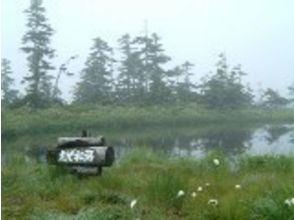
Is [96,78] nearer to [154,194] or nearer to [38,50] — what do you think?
[38,50]

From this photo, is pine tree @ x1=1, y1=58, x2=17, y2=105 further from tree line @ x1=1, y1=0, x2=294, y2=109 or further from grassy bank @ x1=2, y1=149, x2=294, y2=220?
grassy bank @ x1=2, y1=149, x2=294, y2=220

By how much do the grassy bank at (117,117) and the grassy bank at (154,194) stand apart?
20.0 m

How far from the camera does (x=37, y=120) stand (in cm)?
3195

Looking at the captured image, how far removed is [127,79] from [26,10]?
35.9 ft

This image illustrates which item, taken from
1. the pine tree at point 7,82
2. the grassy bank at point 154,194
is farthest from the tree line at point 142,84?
the grassy bank at point 154,194

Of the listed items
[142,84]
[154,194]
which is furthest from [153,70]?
[154,194]

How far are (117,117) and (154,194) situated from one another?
28971 millimetres

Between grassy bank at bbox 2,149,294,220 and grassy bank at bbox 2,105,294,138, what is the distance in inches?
786

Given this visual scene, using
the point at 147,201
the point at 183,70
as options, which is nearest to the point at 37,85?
the point at 183,70

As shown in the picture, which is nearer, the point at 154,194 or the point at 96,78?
the point at 154,194

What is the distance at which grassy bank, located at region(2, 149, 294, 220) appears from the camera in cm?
566

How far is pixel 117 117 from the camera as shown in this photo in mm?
35625

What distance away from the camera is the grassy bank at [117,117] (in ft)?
102

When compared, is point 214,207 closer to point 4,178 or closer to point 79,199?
point 79,199
